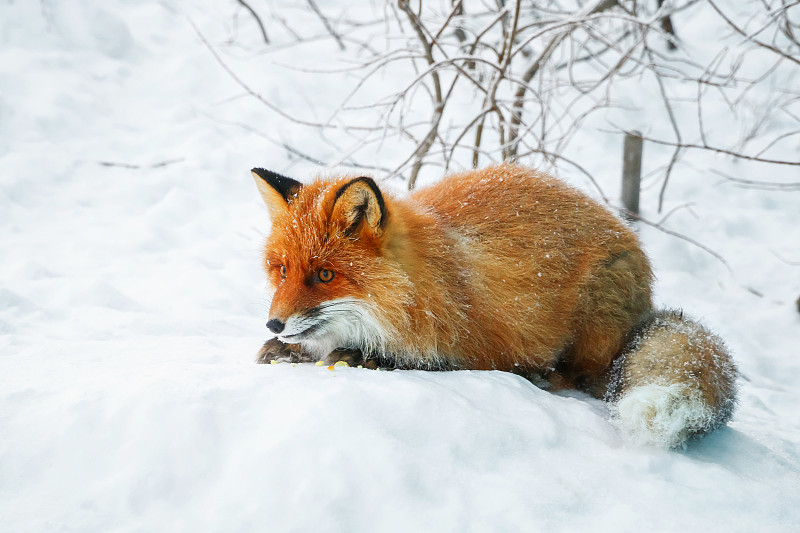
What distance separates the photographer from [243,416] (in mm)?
2076

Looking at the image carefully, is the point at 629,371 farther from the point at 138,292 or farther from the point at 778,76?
the point at 778,76

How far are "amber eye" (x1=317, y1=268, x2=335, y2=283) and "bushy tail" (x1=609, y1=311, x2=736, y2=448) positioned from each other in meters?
1.37

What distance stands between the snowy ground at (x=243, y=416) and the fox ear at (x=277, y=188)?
418mm

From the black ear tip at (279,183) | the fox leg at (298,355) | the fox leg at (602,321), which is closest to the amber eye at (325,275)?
the fox leg at (298,355)

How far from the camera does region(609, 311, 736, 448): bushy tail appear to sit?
229 centimetres

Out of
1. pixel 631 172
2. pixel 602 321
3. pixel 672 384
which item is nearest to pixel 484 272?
pixel 602 321

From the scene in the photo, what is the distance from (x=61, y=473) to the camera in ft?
5.91

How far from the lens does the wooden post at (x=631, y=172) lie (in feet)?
21.5

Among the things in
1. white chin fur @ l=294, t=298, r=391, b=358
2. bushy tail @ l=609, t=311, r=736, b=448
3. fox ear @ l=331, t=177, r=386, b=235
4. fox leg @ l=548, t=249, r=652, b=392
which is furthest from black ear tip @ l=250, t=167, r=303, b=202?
bushy tail @ l=609, t=311, r=736, b=448

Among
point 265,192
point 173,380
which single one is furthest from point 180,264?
point 173,380

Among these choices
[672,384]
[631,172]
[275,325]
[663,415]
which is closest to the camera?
[663,415]

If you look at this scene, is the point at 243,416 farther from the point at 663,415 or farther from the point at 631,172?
the point at 631,172

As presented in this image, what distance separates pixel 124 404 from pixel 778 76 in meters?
9.79

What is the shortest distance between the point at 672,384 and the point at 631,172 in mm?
4770
